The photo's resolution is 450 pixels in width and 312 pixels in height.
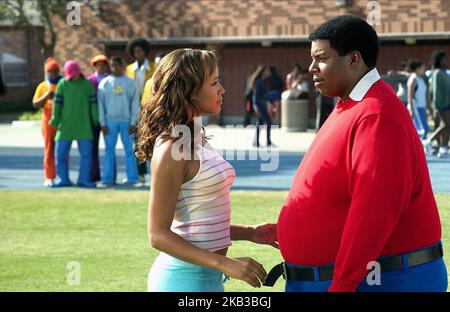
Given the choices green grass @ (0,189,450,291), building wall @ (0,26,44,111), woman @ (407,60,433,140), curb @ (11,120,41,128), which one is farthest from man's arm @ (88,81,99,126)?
building wall @ (0,26,44,111)

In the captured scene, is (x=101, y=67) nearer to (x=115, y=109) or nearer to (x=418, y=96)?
(x=115, y=109)

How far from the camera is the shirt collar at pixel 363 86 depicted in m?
4.01

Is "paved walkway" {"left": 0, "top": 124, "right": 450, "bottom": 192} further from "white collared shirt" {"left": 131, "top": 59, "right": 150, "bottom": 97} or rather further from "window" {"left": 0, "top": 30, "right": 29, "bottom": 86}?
"window" {"left": 0, "top": 30, "right": 29, "bottom": 86}

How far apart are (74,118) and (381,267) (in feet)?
38.9

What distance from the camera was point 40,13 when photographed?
38500 millimetres

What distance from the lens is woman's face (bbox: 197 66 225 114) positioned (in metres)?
4.24

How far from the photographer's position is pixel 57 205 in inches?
527

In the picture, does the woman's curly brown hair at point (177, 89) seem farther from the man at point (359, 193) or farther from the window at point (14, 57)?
the window at point (14, 57)

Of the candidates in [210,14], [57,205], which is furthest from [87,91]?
[210,14]

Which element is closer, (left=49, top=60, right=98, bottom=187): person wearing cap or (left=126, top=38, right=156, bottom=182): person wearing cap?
(left=126, top=38, right=156, bottom=182): person wearing cap

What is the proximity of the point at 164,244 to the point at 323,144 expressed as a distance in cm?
74

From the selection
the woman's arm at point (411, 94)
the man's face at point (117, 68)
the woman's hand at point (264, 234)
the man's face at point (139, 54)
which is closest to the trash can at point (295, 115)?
the woman's arm at point (411, 94)

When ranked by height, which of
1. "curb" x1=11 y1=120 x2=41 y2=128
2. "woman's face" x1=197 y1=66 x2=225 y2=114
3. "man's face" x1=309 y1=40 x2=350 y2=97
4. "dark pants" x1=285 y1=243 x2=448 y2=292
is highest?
"man's face" x1=309 y1=40 x2=350 y2=97

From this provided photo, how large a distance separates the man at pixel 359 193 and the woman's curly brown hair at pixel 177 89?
460 millimetres
